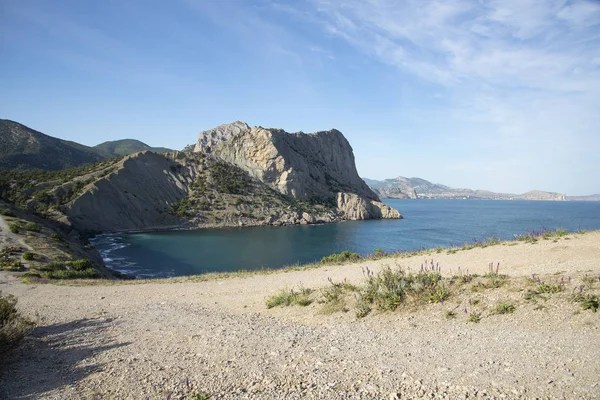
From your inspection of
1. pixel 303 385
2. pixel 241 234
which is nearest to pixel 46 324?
pixel 303 385

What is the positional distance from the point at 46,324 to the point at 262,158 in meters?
99.6

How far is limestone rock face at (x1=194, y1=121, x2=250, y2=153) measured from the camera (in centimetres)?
18275

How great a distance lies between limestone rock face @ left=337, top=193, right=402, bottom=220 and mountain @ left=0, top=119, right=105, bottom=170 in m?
90.5

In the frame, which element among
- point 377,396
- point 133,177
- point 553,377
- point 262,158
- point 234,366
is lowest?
point 234,366

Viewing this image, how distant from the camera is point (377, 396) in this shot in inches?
184

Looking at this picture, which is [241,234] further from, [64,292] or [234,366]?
[234,366]

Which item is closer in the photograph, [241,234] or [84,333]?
[84,333]

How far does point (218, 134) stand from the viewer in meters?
186

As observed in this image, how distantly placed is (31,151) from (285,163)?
258 feet

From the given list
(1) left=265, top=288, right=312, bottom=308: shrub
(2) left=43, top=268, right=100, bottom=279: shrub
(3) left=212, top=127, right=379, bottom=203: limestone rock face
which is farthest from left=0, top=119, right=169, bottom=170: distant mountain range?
(1) left=265, top=288, right=312, bottom=308: shrub

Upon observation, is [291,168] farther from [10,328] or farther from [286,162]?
[10,328]

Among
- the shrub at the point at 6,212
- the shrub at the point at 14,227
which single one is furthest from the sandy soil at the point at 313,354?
the shrub at the point at 6,212

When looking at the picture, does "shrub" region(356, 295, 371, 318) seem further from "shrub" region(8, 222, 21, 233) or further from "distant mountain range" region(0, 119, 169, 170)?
"distant mountain range" region(0, 119, 169, 170)

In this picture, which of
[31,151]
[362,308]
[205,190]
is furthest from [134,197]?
[362,308]
